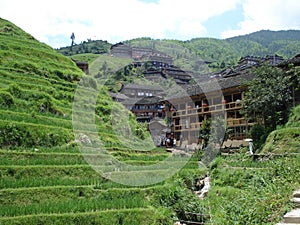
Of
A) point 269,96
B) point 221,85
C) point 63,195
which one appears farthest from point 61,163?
point 221,85

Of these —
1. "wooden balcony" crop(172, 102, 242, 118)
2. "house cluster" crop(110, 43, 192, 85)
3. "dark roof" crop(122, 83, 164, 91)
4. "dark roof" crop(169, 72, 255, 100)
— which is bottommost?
"wooden balcony" crop(172, 102, 242, 118)

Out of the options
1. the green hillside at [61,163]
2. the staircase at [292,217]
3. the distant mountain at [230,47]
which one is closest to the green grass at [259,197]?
the staircase at [292,217]

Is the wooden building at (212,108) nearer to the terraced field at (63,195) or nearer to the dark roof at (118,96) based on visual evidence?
the terraced field at (63,195)

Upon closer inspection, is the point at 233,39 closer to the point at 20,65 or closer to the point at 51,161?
the point at 20,65

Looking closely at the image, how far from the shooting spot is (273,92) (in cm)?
2088

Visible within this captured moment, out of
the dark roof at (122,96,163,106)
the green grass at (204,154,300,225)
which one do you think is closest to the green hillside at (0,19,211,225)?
the green grass at (204,154,300,225)

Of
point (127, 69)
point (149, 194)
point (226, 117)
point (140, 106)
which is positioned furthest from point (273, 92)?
point (127, 69)

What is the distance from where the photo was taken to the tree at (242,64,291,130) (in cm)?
2086

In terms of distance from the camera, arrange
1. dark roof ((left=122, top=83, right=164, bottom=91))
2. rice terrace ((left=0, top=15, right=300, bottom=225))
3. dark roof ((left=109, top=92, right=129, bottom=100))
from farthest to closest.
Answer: dark roof ((left=122, top=83, right=164, bottom=91)) → dark roof ((left=109, top=92, right=129, bottom=100)) → rice terrace ((left=0, top=15, right=300, bottom=225))

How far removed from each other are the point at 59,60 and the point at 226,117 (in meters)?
14.5

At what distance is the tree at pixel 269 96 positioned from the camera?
20.9 meters

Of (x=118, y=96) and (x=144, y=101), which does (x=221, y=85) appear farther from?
(x=118, y=96)

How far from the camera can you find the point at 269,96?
821 inches

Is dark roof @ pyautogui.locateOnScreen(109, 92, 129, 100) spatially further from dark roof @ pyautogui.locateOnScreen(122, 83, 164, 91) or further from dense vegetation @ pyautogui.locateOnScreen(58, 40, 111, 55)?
dense vegetation @ pyautogui.locateOnScreen(58, 40, 111, 55)
